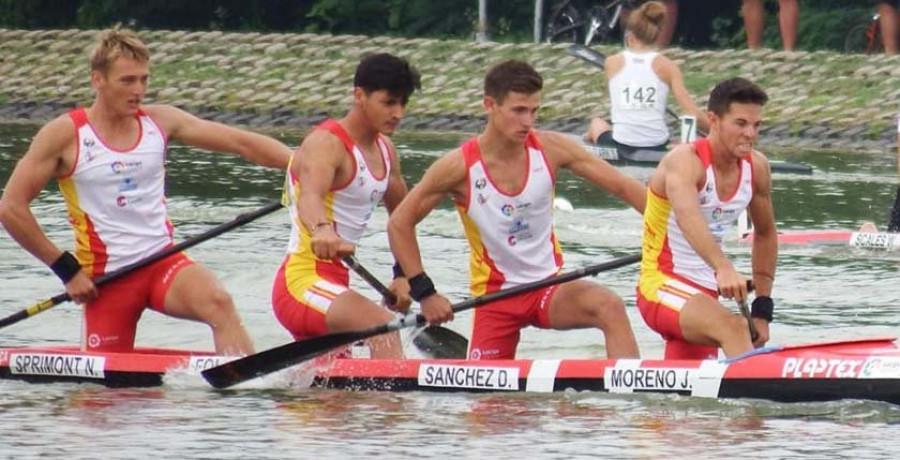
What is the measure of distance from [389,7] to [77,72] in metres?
3.68

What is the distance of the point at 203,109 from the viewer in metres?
27.3

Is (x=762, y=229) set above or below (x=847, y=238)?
above

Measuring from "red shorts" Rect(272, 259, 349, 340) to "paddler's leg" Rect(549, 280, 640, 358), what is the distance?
95 cm

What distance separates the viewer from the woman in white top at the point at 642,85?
719 inches

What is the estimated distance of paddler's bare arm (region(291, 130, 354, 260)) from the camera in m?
10.4

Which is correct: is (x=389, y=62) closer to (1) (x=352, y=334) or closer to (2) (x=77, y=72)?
(1) (x=352, y=334)

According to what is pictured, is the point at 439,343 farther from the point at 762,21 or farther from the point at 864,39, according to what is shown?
the point at 864,39

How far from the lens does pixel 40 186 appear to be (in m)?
10.8

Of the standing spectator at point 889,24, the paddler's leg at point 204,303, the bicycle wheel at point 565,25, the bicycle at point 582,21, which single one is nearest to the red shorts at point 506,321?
the paddler's leg at point 204,303

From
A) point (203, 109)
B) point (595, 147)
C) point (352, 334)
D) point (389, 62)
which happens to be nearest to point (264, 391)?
point (352, 334)

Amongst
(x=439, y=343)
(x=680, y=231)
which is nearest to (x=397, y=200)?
(x=439, y=343)

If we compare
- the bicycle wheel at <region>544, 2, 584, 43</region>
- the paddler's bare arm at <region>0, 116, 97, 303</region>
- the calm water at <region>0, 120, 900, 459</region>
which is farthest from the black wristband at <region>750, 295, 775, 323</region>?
the bicycle wheel at <region>544, 2, 584, 43</region>

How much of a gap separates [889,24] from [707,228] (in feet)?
47.8

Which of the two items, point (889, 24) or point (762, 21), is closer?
point (889, 24)
